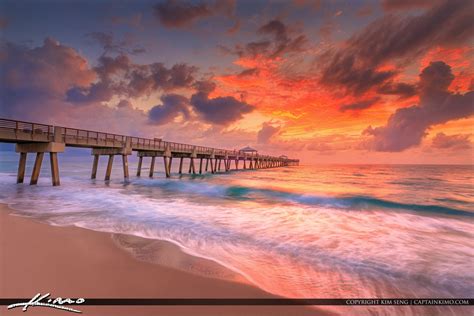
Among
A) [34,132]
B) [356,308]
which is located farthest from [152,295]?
[34,132]

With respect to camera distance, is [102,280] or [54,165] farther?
[54,165]

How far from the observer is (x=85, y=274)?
3457 mm

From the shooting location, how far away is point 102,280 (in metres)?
3.30

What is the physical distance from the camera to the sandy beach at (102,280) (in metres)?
2.79

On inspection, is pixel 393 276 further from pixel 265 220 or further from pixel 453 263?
pixel 265 220

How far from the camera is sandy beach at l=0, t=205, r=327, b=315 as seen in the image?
2.79 meters
